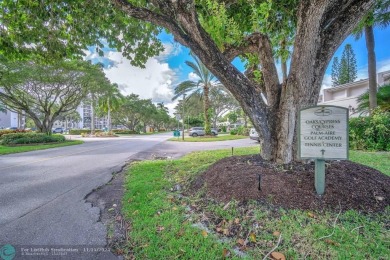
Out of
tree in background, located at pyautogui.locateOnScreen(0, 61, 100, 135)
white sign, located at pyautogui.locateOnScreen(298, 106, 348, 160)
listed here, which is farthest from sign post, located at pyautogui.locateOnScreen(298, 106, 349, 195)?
tree in background, located at pyautogui.locateOnScreen(0, 61, 100, 135)

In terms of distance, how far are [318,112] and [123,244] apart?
3209 millimetres

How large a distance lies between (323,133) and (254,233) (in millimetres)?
1742

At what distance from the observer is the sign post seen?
9.07 feet

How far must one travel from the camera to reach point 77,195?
416cm

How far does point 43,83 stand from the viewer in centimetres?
1903

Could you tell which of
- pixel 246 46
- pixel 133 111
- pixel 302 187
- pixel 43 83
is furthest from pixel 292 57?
pixel 133 111

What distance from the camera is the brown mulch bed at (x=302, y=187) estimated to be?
2742mm

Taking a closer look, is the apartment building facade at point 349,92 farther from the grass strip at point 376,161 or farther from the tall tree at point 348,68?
the grass strip at point 376,161

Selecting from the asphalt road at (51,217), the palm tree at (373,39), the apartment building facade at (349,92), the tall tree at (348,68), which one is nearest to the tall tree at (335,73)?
the tall tree at (348,68)

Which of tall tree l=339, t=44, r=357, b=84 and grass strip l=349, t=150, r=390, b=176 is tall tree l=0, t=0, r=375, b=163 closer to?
grass strip l=349, t=150, r=390, b=176

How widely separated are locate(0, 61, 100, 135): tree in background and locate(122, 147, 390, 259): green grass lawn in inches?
726

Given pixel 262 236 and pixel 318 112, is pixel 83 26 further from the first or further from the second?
pixel 262 236

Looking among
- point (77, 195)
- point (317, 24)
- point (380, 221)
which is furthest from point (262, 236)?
point (77, 195)

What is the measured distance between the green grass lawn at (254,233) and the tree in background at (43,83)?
18.4 meters
